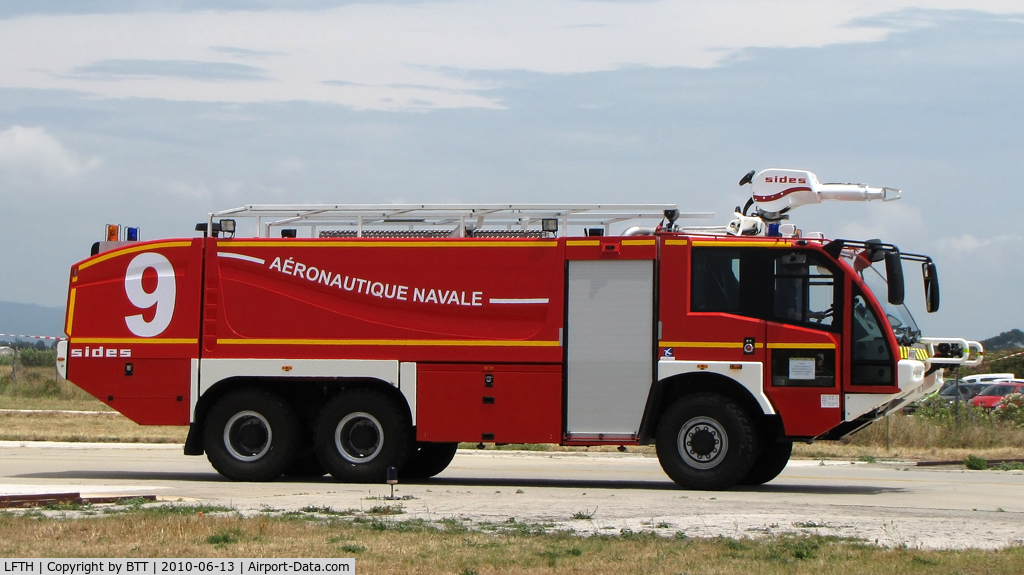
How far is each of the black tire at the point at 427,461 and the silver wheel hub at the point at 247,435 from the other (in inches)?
72.3

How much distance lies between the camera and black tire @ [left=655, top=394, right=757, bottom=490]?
1458 cm

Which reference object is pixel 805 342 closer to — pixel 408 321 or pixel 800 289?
pixel 800 289

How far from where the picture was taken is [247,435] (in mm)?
15836

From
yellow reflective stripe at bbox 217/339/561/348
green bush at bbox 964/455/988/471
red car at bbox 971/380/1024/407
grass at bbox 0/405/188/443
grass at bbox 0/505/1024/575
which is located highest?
yellow reflective stripe at bbox 217/339/561/348

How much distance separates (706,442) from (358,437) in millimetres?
4091

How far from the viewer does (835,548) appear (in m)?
9.66

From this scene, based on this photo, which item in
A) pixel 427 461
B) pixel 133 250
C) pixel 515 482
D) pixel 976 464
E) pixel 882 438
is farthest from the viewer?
pixel 882 438

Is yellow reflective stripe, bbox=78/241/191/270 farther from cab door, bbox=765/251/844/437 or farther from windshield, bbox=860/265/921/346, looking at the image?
windshield, bbox=860/265/921/346

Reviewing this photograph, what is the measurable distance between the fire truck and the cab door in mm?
22

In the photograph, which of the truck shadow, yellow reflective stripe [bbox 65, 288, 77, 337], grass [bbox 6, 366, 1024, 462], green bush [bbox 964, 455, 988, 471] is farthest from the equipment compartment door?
grass [bbox 6, 366, 1024, 462]

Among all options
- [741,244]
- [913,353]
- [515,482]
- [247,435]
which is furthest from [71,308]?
[913,353]

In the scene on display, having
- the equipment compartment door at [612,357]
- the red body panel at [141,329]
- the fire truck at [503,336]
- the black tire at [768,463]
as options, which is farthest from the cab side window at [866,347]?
the red body panel at [141,329]

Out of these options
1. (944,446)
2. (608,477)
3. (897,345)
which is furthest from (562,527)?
(944,446)

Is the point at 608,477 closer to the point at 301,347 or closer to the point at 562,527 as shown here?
the point at 301,347
